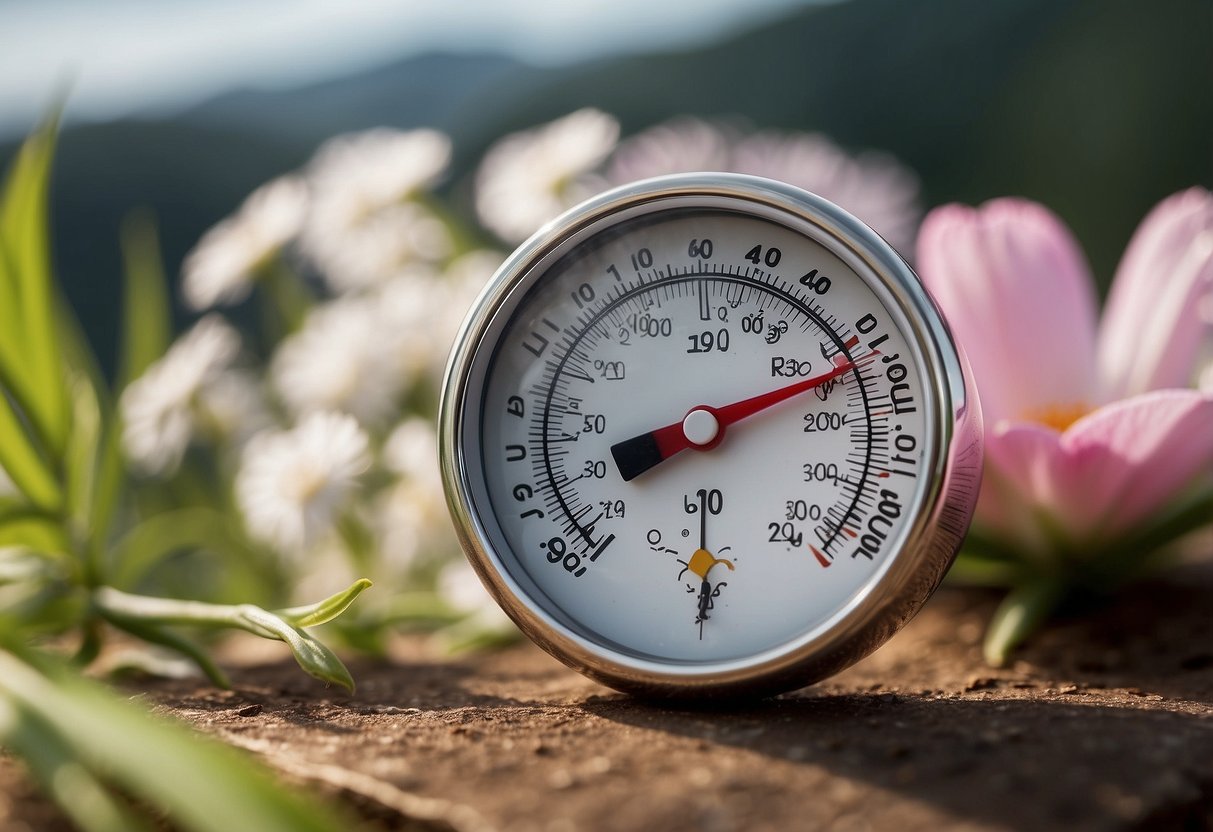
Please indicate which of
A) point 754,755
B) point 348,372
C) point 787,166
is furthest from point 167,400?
point 754,755

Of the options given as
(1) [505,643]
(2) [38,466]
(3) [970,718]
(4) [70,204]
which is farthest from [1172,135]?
(4) [70,204]

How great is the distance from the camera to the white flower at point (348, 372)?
1.86 metres

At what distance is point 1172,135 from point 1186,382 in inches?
120

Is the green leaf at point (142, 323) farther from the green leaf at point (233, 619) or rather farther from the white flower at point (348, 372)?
the green leaf at point (233, 619)

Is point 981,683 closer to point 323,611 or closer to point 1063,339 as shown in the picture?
point 1063,339

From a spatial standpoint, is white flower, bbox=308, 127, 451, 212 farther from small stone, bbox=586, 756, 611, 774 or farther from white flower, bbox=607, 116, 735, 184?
small stone, bbox=586, 756, 611, 774

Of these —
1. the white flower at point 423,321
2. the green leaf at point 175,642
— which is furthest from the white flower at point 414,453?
the green leaf at point 175,642

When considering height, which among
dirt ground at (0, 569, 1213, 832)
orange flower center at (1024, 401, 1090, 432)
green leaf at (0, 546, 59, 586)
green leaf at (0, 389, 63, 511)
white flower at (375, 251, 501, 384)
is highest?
white flower at (375, 251, 501, 384)

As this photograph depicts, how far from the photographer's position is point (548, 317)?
46.5 inches

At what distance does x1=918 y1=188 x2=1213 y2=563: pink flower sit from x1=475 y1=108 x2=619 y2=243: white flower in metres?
0.68

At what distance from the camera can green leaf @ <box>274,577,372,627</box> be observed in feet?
3.38

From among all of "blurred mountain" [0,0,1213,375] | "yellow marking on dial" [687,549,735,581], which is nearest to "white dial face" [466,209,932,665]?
"yellow marking on dial" [687,549,735,581]

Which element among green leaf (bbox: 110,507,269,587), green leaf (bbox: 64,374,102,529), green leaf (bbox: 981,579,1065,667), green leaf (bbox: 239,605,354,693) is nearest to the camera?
green leaf (bbox: 239,605,354,693)

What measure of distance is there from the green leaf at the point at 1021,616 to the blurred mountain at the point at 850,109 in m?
2.50
